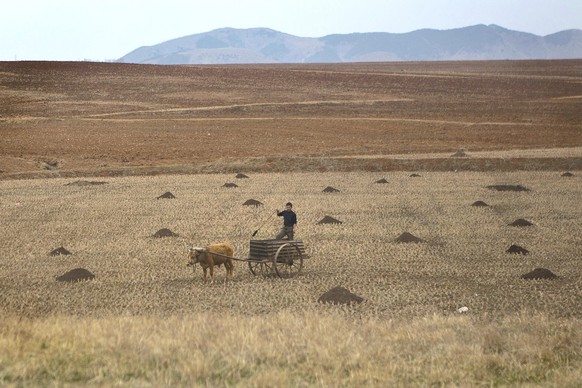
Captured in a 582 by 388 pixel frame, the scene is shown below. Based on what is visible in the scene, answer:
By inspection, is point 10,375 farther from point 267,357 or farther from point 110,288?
point 110,288

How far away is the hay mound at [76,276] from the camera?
17.1 metres

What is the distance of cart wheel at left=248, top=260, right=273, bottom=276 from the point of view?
17997 mm

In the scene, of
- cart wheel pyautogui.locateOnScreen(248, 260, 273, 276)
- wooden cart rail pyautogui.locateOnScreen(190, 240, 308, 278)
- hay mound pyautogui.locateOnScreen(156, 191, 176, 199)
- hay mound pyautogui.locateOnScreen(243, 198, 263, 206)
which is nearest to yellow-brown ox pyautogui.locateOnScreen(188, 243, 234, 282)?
wooden cart rail pyautogui.locateOnScreen(190, 240, 308, 278)

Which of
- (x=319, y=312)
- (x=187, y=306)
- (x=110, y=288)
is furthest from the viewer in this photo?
(x=110, y=288)

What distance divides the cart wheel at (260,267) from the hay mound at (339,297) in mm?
2946

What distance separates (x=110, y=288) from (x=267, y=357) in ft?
23.0

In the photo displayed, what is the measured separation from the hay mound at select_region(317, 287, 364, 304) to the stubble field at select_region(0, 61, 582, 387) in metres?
0.26

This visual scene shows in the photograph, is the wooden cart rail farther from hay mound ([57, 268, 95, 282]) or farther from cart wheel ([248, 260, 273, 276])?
hay mound ([57, 268, 95, 282])

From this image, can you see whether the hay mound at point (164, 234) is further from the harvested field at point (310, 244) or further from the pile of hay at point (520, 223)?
the pile of hay at point (520, 223)

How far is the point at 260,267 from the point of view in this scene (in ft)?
60.7

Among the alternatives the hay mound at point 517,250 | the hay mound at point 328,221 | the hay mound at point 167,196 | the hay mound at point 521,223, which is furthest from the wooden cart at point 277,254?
the hay mound at point 167,196

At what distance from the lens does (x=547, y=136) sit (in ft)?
184

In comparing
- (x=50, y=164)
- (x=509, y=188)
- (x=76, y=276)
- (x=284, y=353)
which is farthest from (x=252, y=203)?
(x=50, y=164)

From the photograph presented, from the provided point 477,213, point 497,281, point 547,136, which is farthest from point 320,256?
point 547,136
